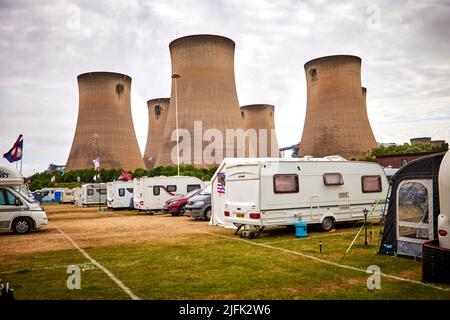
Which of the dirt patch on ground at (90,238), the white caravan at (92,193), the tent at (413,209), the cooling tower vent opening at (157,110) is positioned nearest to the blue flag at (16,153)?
the dirt patch on ground at (90,238)

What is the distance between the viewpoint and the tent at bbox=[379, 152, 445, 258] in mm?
7785

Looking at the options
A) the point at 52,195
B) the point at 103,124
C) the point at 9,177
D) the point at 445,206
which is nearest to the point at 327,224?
the point at 445,206

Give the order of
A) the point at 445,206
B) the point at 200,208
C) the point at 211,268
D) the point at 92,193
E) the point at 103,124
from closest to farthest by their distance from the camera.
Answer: the point at 445,206, the point at 211,268, the point at 200,208, the point at 92,193, the point at 103,124

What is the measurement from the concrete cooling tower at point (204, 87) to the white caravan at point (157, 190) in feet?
67.7

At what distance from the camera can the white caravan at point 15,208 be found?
1374 centimetres

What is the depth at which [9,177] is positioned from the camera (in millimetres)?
14148

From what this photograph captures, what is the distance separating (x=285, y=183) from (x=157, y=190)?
12.4m

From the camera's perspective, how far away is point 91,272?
7504mm

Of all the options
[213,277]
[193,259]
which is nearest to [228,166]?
[193,259]

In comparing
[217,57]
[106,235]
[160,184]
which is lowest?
[106,235]

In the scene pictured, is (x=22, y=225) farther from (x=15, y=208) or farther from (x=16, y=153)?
(x=16, y=153)

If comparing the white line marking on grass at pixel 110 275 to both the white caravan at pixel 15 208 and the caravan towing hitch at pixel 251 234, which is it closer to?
the white caravan at pixel 15 208
